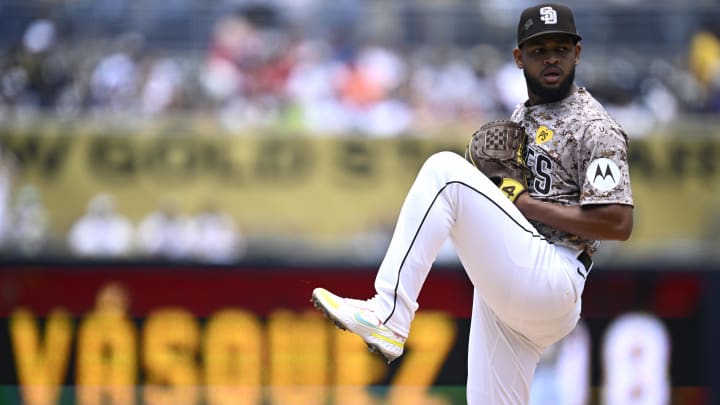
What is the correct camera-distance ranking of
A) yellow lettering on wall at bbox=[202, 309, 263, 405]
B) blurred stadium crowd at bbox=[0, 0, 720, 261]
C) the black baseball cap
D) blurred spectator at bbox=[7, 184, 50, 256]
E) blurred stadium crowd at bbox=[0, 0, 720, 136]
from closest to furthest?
the black baseball cap
yellow lettering on wall at bbox=[202, 309, 263, 405]
blurred spectator at bbox=[7, 184, 50, 256]
blurred stadium crowd at bbox=[0, 0, 720, 261]
blurred stadium crowd at bbox=[0, 0, 720, 136]

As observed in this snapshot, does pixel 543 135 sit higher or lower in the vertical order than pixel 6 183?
lower

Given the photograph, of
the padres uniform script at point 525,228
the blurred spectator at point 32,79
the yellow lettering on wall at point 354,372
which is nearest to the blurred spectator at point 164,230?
the blurred spectator at point 32,79

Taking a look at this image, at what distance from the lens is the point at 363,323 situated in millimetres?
4016

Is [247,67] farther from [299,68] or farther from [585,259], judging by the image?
[585,259]

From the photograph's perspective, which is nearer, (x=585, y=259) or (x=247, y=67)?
(x=585, y=259)

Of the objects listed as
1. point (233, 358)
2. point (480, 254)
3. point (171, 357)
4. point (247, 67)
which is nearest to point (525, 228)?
point (480, 254)

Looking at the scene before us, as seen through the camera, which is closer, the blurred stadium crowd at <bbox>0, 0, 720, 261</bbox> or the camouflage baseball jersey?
the camouflage baseball jersey

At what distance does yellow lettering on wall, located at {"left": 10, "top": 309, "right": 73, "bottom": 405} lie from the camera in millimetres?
8086

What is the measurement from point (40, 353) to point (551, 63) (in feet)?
16.9

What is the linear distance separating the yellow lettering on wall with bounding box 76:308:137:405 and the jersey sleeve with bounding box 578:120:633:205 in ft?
15.6

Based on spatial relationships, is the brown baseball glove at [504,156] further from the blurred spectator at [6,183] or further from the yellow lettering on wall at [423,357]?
the blurred spectator at [6,183]

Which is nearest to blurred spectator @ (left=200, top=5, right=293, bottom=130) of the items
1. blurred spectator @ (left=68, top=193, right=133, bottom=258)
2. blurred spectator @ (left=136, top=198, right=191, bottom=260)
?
blurred spectator @ (left=136, top=198, right=191, bottom=260)

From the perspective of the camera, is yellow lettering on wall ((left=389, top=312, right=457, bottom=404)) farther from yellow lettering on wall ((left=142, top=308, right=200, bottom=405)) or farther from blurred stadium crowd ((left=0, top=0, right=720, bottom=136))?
blurred stadium crowd ((left=0, top=0, right=720, bottom=136))

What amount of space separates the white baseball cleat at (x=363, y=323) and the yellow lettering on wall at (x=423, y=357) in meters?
3.96
